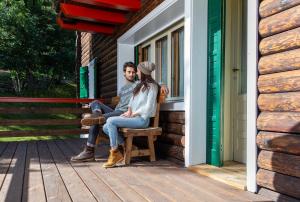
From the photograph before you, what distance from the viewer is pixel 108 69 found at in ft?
24.1

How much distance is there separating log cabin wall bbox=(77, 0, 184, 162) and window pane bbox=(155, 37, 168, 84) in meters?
0.50

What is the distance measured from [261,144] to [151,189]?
2.88 feet

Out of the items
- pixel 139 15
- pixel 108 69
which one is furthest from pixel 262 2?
pixel 108 69

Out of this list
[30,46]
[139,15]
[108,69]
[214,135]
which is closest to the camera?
[214,135]

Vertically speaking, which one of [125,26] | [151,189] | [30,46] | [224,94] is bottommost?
[151,189]

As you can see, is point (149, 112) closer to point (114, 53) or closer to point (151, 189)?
point (151, 189)

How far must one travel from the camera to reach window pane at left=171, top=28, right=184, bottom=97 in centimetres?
452

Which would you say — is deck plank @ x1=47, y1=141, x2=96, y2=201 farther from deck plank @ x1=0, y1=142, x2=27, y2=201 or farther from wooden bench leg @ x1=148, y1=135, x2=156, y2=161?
wooden bench leg @ x1=148, y1=135, x2=156, y2=161

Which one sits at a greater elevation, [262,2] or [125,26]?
[125,26]

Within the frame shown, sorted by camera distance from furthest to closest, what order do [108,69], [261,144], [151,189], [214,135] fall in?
1. [108,69]
2. [214,135]
3. [151,189]
4. [261,144]

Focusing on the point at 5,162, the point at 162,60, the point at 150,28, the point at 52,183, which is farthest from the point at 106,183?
the point at 150,28

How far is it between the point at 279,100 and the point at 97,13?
4226 millimetres

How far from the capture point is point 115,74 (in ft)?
22.0

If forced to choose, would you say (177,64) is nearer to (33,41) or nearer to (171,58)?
(171,58)
